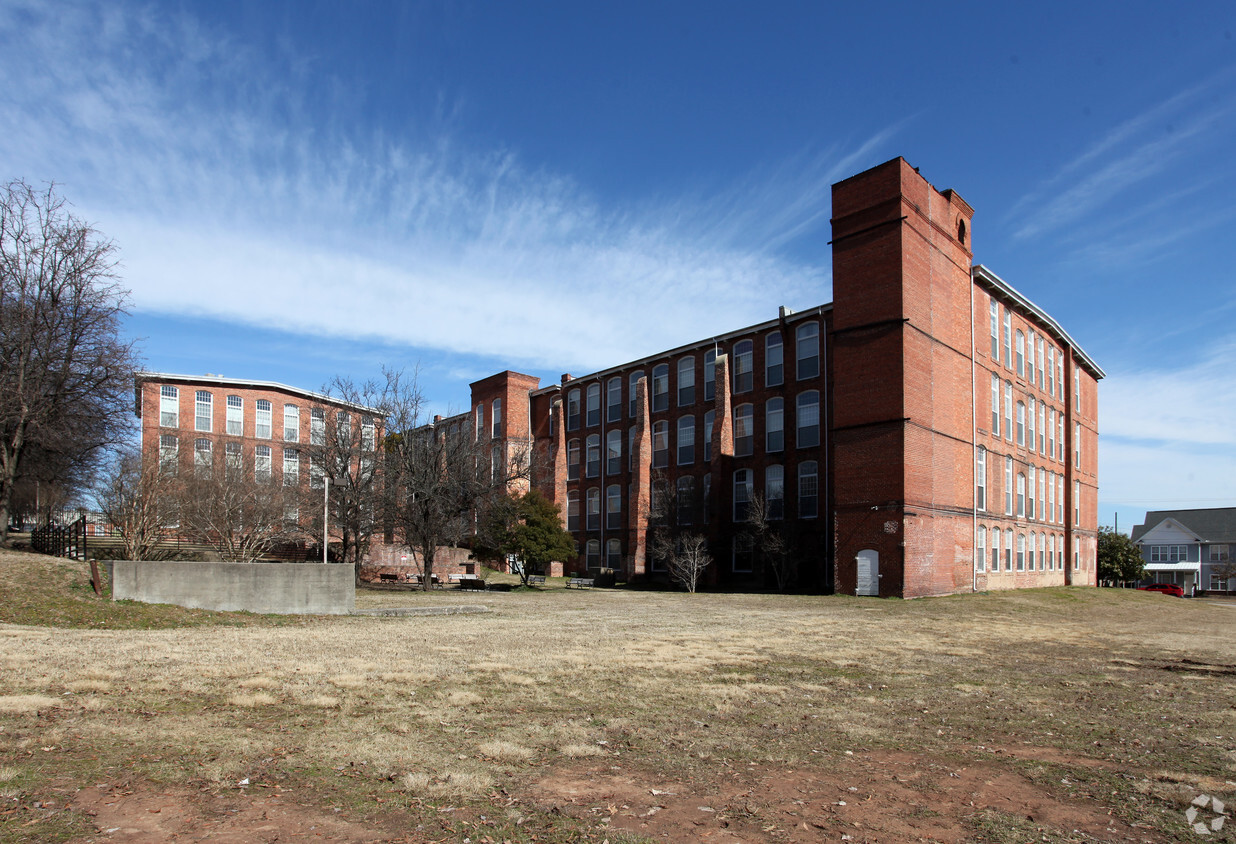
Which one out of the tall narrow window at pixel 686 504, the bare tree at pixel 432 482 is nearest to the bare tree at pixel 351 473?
the bare tree at pixel 432 482

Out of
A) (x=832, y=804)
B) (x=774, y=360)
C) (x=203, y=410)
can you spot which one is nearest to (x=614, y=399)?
(x=774, y=360)

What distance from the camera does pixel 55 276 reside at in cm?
2198

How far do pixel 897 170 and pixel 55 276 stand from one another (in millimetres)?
27718

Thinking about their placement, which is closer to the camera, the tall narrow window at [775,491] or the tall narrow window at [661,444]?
the tall narrow window at [775,491]

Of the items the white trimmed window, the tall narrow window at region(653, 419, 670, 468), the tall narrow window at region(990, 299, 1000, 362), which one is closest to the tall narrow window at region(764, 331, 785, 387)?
the tall narrow window at region(653, 419, 670, 468)

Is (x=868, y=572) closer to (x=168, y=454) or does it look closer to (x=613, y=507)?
(x=613, y=507)

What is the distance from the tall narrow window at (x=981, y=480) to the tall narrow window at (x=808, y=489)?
Answer: 266 inches

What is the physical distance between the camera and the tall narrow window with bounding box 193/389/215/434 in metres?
56.8

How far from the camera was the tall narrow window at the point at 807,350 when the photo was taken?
124 ft

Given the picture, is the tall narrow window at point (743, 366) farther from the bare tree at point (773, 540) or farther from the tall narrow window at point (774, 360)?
the bare tree at point (773, 540)

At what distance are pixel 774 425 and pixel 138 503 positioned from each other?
26998 mm

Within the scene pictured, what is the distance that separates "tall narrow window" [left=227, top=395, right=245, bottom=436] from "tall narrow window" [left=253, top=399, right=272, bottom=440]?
34.5 inches

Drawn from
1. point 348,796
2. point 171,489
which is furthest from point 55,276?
point 348,796

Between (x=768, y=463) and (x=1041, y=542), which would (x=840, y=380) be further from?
(x=1041, y=542)
